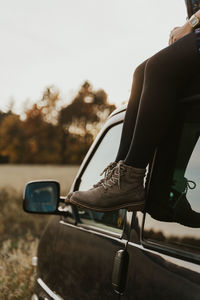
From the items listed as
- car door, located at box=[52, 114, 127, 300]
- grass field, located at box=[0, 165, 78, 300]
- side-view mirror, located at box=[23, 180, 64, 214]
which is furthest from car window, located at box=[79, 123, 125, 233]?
grass field, located at box=[0, 165, 78, 300]

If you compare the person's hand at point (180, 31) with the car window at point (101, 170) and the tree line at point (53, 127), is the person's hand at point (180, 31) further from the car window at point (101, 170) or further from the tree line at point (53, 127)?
the tree line at point (53, 127)

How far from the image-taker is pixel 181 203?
5.64 ft

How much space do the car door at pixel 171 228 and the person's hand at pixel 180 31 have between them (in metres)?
0.42

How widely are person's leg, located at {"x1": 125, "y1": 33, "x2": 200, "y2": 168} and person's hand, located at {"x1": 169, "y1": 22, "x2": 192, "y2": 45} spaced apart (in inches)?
6.9

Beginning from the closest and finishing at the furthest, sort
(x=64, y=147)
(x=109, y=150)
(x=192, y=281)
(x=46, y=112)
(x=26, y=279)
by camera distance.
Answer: (x=192, y=281) → (x=109, y=150) → (x=26, y=279) → (x=64, y=147) → (x=46, y=112)

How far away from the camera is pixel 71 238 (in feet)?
8.61

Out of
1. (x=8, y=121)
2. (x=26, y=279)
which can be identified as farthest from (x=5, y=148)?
(x=26, y=279)

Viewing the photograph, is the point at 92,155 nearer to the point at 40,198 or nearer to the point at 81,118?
the point at 40,198

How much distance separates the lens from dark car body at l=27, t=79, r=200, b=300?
5.13ft

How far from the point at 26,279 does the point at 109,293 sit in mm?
2792

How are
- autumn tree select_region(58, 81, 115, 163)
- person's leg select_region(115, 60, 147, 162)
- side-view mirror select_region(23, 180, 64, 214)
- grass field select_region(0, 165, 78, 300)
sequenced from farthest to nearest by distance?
autumn tree select_region(58, 81, 115, 163), grass field select_region(0, 165, 78, 300), side-view mirror select_region(23, 180, 64, 214), person's leg select_region(115, 60, 147, 162)

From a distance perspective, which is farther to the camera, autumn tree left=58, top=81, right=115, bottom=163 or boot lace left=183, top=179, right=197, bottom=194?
autumn tree left=58, top=81, right=115, bottom=163

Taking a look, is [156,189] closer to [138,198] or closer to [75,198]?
[138,198]

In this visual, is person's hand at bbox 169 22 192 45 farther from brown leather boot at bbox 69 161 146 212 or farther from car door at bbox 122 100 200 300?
brown leather boot at bbox 69 161 146 212
